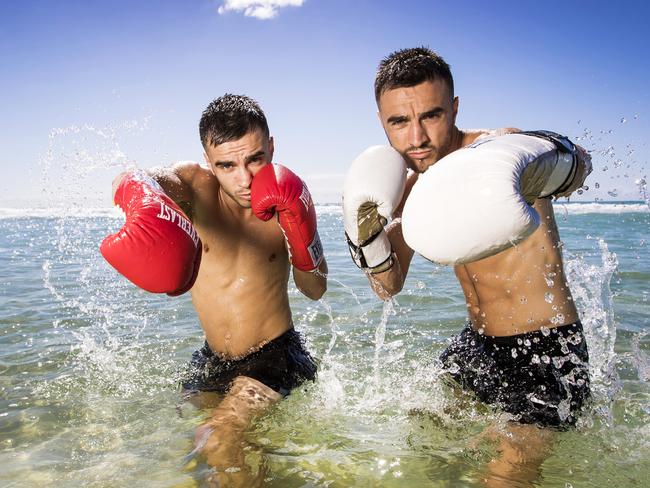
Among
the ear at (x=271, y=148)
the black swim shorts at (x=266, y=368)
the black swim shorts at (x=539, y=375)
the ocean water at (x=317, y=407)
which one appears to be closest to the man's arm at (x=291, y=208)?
the ear at (x=271, y=148)

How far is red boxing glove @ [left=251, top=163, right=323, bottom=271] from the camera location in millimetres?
2332

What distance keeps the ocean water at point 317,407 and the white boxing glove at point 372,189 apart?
781 mm

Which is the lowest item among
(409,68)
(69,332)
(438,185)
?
(69,332)

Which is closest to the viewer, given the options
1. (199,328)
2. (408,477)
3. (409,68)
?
(408,477)

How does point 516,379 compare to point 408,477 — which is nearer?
point 408,477

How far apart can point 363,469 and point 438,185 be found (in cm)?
120

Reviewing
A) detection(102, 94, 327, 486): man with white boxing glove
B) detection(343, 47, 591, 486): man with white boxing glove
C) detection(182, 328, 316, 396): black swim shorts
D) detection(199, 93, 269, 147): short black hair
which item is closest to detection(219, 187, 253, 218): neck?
detection(102, 94, 327, 486): man with white boxing glove

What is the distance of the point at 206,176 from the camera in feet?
8.77

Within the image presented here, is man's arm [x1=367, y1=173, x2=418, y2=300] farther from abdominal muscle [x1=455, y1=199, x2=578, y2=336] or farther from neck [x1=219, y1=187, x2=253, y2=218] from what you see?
neck [x1=219, y1=187, x2=253, y2=218]

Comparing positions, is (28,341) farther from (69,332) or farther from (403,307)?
(403,307)

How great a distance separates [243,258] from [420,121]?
1.09m

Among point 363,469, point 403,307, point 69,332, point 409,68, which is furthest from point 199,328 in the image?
point 409,68

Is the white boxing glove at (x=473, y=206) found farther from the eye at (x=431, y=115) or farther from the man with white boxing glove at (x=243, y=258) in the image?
the man with white boxing glove at (x=243, y=258)

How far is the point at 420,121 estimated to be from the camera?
2.27 metres
